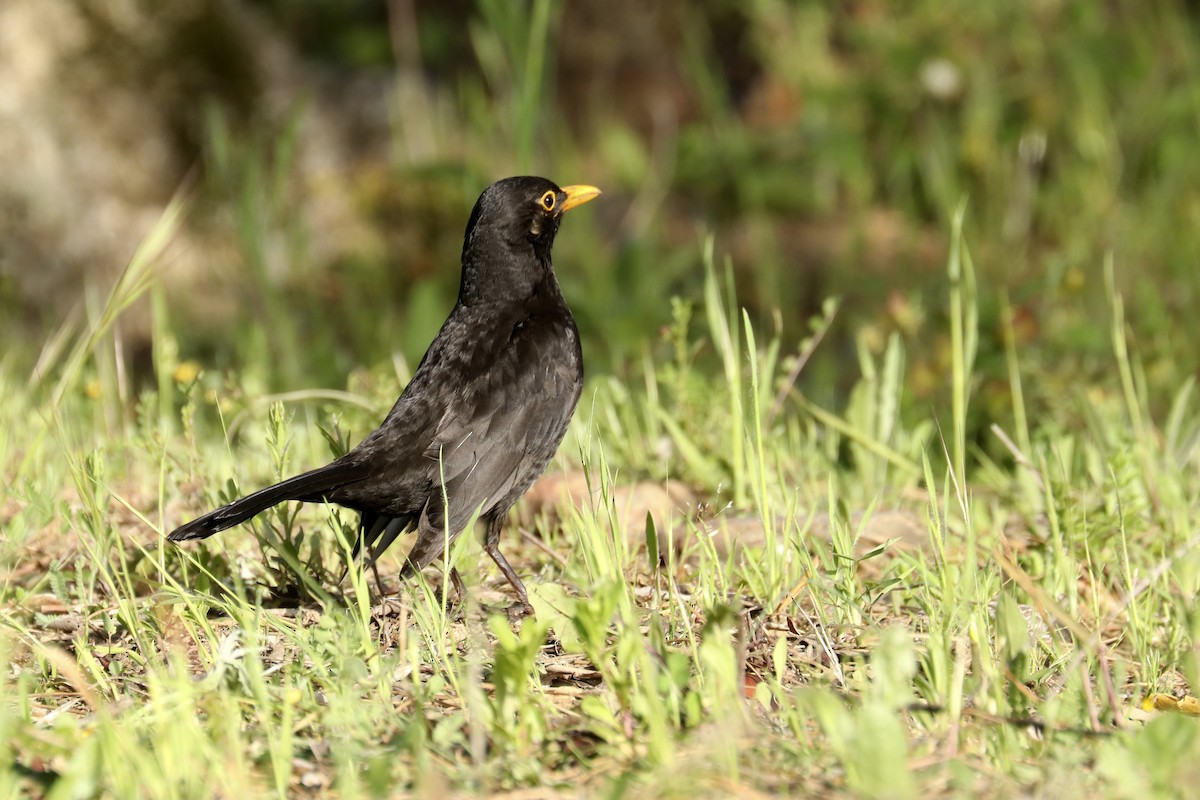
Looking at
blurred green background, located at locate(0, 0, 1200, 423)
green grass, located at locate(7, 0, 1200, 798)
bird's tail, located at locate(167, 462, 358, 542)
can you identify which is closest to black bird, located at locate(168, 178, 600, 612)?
bird's tail, located at locate(167, 462, 358, 542)

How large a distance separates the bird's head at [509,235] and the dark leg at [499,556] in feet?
2.46

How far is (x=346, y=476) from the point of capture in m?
3.02

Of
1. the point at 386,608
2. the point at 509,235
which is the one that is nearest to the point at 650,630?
the point at 386,608

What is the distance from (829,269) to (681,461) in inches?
146

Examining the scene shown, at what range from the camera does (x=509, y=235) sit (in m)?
3.81

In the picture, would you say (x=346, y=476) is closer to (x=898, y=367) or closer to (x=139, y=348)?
(x=898, y=367)

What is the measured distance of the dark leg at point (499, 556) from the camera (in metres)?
3.12

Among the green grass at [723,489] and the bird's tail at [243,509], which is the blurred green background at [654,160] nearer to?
the green grass at [723,489]

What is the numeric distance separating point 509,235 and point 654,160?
446 cm

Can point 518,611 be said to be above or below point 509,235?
below

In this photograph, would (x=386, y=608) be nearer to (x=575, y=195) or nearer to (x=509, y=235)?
(x=509, y=235)

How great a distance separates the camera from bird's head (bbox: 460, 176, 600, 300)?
3.79m

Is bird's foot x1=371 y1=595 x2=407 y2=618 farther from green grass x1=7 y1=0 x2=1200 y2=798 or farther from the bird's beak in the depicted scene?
the bird's beak

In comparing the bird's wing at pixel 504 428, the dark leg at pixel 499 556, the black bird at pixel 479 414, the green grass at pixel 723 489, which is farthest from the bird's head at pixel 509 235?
the dark leg at pixel 499 556
